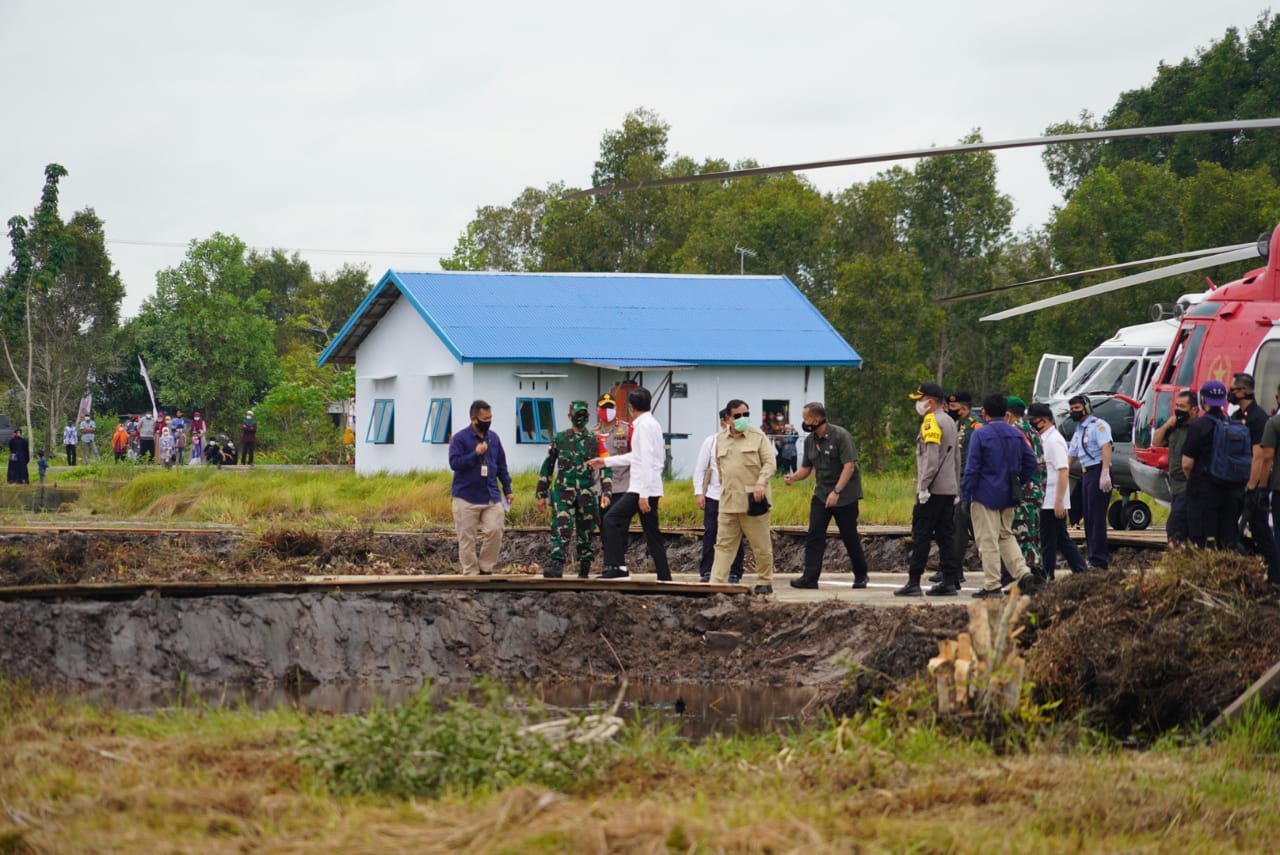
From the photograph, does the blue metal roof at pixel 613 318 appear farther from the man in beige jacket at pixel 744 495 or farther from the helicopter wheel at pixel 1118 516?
the man in beige jacket at pixel 744 495

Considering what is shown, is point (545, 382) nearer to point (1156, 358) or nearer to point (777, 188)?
point (1156, 358)

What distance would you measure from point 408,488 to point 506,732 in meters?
19.3

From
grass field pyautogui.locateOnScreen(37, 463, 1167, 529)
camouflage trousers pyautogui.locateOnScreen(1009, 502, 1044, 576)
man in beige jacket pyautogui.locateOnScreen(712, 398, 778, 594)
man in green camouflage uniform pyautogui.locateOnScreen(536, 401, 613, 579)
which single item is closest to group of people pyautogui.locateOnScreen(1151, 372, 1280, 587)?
camouflage trousers pyautogui.locateOnScreen(1009, 502, 1044, 576)

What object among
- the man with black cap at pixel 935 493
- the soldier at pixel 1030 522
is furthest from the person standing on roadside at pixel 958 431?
the soldier at pixel 1030 522

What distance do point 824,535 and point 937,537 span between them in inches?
47.4

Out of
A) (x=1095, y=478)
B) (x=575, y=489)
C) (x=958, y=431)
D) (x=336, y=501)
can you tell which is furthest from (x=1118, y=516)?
(x=336, y=501)

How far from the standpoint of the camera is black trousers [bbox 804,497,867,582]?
50.5ft

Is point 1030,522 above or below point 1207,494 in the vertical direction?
below

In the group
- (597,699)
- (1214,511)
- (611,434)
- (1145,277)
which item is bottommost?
(597,699)

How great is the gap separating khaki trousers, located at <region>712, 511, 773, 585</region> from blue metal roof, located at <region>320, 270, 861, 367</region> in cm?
2118

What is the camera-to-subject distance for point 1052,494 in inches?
586

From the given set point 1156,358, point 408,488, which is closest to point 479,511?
point 408,488

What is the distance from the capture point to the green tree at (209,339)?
68188 millimetres

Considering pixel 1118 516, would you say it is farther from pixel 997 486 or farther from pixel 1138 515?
pixel 997 486
